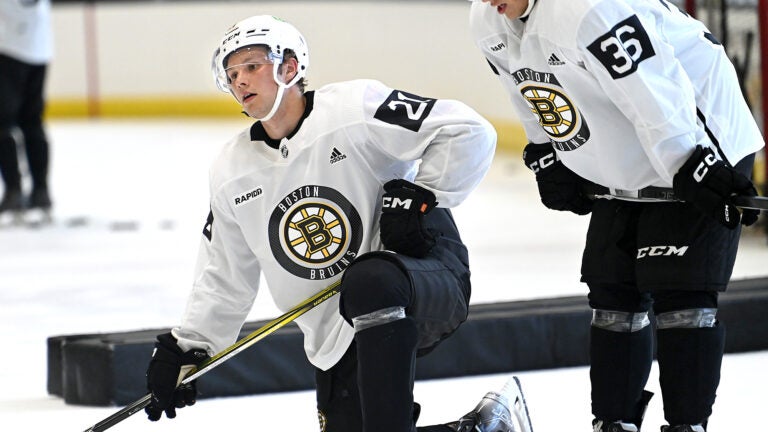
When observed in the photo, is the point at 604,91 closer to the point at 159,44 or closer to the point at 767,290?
the point at 767,290

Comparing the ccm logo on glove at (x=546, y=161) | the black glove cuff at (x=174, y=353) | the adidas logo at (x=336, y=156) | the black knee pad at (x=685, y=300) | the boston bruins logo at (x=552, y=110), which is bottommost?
the black glove cuff at (x=174, y=353)

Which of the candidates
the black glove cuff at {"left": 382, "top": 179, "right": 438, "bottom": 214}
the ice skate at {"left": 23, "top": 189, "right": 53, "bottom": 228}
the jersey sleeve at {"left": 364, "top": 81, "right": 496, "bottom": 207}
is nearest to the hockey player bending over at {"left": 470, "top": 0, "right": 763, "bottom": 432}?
the jersey sleeve at {"left": 364, "top": 81, "right": 496, "bottom": 207}

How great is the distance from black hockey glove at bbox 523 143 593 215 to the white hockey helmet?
1.48ft

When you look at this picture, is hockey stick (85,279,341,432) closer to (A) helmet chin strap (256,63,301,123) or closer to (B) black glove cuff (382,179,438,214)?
(B) black glove cuff (382,179,438,214)

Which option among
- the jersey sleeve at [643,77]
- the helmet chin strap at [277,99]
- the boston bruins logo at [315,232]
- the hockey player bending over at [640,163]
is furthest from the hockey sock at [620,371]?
the helmet chin strap at [277,99]

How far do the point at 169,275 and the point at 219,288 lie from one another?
231cm

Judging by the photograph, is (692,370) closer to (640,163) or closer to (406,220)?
(640,163)

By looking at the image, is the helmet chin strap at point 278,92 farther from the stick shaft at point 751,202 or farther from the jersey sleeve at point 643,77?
the stick shaft at point 751,202

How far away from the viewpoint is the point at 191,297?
237 centimetres

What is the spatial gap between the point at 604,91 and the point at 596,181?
199mm

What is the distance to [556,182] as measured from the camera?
2391 mm

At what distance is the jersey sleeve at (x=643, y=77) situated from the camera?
206 centimetres

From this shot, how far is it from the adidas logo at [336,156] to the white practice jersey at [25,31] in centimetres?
379

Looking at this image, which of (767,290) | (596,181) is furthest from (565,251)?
(596,181)
